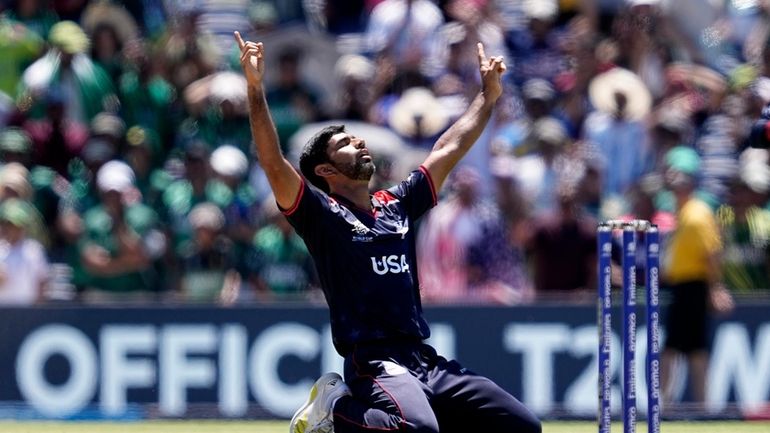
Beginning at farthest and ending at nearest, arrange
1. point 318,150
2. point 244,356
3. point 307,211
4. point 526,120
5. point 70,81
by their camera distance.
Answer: point 70,81, point 526,120, point 244,356, point 318,150, point 307,211

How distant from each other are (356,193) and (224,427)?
4.51 meters

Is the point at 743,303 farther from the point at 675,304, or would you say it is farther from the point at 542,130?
the point at 542,130

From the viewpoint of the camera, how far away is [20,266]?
13.2m

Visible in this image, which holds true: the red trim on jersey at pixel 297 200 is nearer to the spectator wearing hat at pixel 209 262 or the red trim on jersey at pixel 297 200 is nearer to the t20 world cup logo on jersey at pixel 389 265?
the t20 world cup logo on jersey at pixel 389 265

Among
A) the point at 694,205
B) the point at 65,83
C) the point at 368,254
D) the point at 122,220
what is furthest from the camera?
the point at 65,83

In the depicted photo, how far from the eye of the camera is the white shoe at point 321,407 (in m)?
7.57

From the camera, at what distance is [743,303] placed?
12.7 meters

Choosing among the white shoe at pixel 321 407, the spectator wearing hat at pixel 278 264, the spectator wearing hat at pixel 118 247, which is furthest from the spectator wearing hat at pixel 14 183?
the white shoe at pixel 321 407

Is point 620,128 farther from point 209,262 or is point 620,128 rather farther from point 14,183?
point 14,183

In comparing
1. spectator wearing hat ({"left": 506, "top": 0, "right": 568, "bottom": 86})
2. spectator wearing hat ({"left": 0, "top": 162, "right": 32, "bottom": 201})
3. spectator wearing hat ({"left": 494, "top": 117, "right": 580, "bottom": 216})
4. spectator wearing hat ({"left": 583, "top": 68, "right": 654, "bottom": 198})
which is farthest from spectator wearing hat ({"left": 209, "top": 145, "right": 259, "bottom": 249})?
spectator wearing hat ({"left": 583, "top": 68, "right": 654, "bottom": 198})

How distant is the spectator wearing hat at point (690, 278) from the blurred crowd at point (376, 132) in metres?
0.08

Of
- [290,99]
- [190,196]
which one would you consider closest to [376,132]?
[290,99]

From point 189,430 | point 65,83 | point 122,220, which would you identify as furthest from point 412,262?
point 65,83

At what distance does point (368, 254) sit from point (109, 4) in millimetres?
8276
